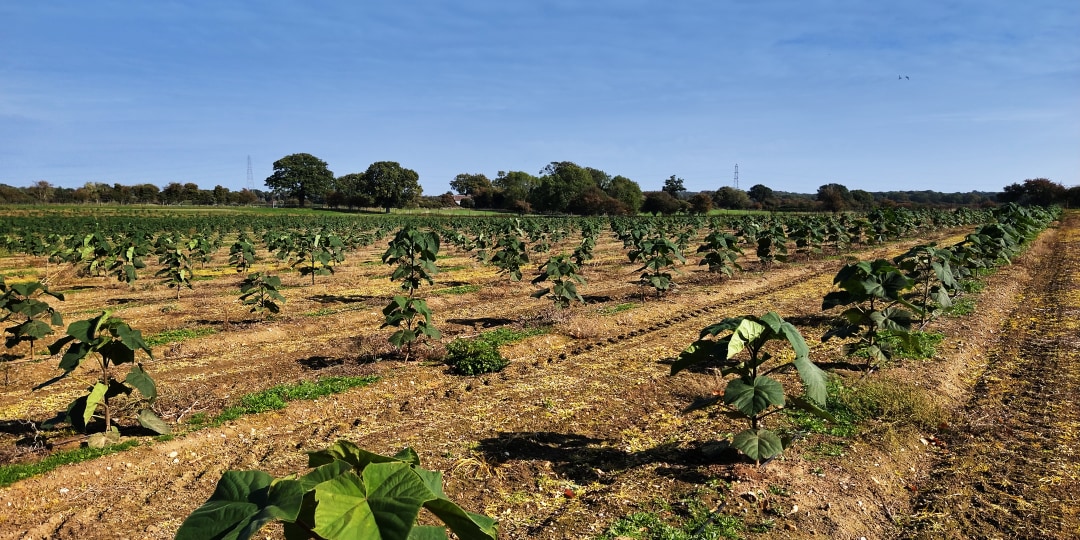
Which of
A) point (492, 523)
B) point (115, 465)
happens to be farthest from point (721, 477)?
point (115, 465)

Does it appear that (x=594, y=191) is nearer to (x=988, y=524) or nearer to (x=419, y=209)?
(x=419, y=209)

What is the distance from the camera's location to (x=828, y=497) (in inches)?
188

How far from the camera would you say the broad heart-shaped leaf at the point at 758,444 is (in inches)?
184

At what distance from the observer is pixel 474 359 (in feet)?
28.3

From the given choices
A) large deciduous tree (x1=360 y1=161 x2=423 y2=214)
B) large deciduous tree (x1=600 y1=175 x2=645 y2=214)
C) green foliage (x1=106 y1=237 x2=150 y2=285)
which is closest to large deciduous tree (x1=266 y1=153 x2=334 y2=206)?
large deciduous tree (x1=360 y1=161 x2=423 y2=214)

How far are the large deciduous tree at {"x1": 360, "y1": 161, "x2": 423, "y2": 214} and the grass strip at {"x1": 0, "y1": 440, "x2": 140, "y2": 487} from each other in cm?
8964

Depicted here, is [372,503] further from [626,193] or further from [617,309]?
[626,193]

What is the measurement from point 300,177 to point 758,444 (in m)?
112

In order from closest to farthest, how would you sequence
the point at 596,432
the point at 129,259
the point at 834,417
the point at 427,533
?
the point at 427,533
the point at 834,417
the point at 596,432
the point at 129,259

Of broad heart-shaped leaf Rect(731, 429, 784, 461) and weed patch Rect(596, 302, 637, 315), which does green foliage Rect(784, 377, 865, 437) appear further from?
weed patch Rect(596, 302, 637, 315)

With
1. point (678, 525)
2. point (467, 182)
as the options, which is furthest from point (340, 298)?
point (467, 182)

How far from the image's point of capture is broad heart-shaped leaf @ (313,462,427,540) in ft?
5.48

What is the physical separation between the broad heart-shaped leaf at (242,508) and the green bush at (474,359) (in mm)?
6541

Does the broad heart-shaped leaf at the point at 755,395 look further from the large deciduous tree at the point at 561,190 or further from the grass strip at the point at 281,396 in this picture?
the large deciduous tree at the point at 561,190
